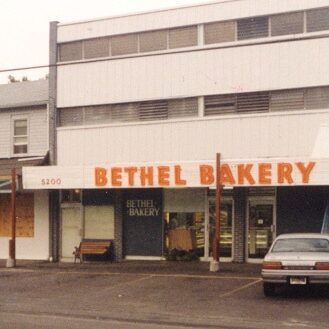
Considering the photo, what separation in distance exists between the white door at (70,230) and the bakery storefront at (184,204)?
4cm

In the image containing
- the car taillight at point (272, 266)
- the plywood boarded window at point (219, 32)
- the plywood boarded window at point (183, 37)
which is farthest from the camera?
the plywood boarded window at point (183, 37)

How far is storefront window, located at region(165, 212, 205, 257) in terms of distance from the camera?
2488 cm

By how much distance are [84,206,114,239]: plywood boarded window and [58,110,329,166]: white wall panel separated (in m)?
1.86

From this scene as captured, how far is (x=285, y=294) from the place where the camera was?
1641cm

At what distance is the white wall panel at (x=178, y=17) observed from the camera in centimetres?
2331

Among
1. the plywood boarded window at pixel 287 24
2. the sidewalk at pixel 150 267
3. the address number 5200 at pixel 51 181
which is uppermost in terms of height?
the plywood boarded window at pixel 287 24

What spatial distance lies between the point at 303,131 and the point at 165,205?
5.87m

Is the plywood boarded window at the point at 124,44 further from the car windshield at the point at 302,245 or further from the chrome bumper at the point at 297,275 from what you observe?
the chrome bumper at the point at 297,275

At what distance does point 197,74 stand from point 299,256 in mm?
10582

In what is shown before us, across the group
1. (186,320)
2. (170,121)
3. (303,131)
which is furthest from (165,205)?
(186,320)

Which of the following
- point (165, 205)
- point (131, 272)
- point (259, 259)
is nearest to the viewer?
point (131, 272)

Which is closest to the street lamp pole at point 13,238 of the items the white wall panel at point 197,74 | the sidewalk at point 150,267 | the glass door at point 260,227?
the sidewalk at point 150,267

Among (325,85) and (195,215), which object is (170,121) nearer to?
(195,215)

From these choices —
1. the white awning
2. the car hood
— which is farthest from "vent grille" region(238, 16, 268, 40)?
the car hood
